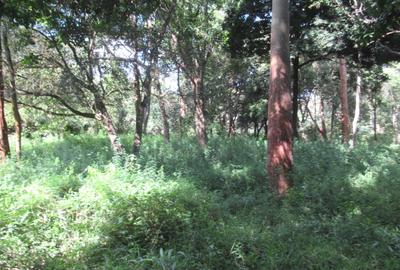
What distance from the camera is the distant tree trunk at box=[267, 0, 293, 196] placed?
7988 millimetres

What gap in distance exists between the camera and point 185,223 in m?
5.41

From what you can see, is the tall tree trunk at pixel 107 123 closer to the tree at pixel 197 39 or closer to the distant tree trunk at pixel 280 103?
the tree at pixel 197 39

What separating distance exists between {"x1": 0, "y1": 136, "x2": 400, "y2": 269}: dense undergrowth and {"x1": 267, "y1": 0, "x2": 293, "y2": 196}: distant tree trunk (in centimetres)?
48

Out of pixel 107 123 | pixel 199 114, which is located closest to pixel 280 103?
pixel 107 123

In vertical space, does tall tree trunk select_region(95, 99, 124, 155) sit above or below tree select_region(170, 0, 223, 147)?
below

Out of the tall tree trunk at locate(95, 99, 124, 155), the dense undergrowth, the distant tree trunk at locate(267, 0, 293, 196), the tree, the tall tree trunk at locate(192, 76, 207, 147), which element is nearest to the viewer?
the dense undergrowth

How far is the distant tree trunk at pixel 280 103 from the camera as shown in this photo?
26.2 feet

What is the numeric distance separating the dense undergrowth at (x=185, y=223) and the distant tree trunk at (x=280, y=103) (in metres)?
0.48

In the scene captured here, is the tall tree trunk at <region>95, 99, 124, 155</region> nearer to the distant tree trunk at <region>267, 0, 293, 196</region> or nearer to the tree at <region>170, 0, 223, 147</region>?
the tree at <region>170, 0, 223, 147</region>

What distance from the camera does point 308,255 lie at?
15.2ft

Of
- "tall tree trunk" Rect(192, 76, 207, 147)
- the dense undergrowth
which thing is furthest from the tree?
the dense undergrowth

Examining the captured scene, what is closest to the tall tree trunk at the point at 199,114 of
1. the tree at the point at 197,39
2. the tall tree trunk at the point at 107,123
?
the tree at the point at 197,39

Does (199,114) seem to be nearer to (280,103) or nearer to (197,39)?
(197,39)

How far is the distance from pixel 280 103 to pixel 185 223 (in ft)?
12.4
